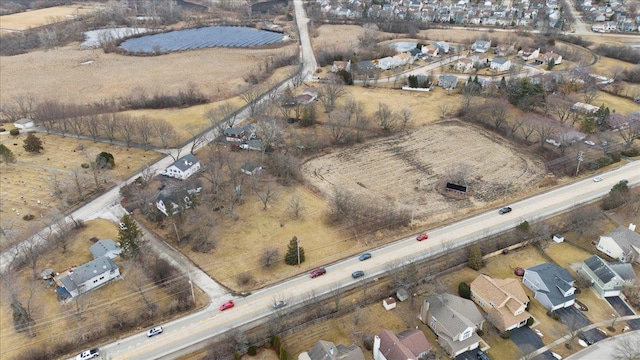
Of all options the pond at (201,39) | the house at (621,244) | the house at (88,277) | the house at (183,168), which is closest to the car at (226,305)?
the house at (88,277)

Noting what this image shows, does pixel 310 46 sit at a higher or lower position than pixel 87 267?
higher

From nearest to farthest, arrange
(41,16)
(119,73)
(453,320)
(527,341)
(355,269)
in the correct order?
(453,320), (527,341), (355,269), (119,73), (41,16)

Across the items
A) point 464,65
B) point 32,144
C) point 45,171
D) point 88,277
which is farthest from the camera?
point 464,65

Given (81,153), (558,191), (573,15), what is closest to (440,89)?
(558,191)

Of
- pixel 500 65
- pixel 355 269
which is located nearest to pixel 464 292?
pixel 355 269

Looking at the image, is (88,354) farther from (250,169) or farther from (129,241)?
(250,169)

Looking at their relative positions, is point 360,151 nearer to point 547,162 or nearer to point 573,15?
point 547,162

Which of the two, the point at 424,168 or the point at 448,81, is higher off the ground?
the point at 448,81
